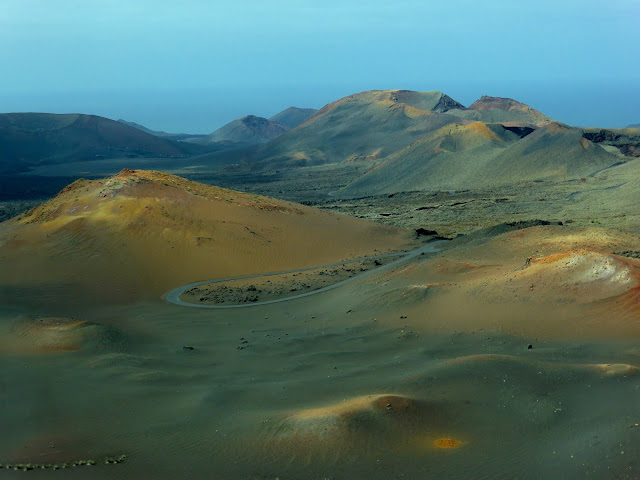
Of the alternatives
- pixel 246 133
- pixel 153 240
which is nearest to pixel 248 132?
pixel 246 133

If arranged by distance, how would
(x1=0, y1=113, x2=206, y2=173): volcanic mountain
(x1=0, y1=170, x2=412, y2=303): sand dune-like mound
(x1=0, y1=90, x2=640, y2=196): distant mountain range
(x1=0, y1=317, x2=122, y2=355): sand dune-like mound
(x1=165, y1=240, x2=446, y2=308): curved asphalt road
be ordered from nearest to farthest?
(x1=0, y1=317, x2=122, y2=355): sand dune-like mound < (x1=165, y1=240, x2=446, y2=308): curved asphalt road < (x1=0, y1=170, x2=412, y2=303): sand dune-like mound < (x1=0, y1=90, x2=640, y2=196): distant mountain range < (x1=0, y1=113, x2=206, y2=173): volcanic mountain

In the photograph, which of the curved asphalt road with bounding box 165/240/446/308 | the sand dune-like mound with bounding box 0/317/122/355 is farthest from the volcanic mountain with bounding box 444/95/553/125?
the sand dune-like mound with bounding box 0/317/122/355

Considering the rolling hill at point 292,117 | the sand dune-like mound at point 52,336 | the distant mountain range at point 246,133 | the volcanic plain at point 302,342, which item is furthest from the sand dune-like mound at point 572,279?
the rolling hill at point 292,117

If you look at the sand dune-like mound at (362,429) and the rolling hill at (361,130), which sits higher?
the rolling hill at (361,130)

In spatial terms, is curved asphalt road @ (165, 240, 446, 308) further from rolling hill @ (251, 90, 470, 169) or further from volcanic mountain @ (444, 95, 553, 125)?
volcanic mountain @ (444, 95, 553, 125)

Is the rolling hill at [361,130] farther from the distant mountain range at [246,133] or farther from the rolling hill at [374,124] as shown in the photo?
the distant mountain range at [246,133]
